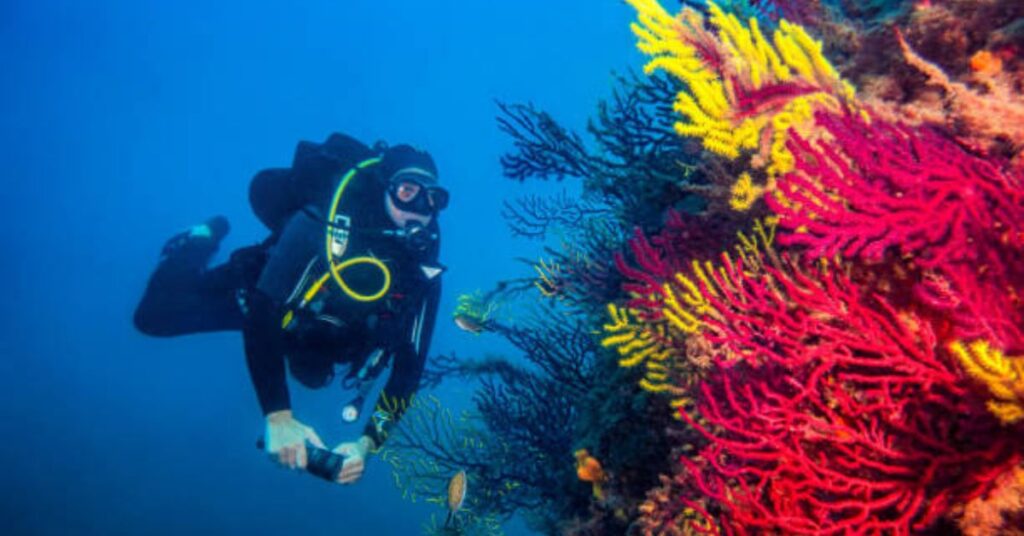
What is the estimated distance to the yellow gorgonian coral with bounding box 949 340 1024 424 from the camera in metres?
1.47

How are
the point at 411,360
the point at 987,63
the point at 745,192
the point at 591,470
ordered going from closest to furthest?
the point at 987,63 < the point at 745,192 < the point at 591,470 < the point at 411,360

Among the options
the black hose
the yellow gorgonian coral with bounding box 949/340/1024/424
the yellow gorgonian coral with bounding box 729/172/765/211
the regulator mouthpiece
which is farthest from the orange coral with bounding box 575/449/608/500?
the regulator mouthpiece

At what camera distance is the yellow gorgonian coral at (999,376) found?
147 cm

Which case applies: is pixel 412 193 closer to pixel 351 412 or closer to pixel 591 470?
pixel 351 412

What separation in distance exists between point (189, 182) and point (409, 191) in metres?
102

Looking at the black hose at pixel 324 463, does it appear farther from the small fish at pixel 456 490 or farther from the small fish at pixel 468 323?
the small fish at pixel 468 323

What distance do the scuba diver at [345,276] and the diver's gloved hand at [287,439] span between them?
0.02 m

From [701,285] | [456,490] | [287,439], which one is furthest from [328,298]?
[701,285]

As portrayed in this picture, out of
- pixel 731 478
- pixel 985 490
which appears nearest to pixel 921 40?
pixel 985 490

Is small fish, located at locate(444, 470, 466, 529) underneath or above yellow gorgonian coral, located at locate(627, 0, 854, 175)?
underneath

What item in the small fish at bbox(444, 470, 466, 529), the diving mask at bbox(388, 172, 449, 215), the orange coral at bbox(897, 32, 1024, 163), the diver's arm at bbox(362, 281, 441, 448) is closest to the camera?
the orange coral at bbox(897, 32, 1024, 163)

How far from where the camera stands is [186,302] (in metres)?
7.52

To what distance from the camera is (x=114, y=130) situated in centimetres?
9681

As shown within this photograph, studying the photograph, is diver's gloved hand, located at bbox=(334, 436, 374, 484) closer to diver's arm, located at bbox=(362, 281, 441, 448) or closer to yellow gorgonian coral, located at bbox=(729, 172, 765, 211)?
diver's arm, located at bbox=(362, 281, 441, 448)
